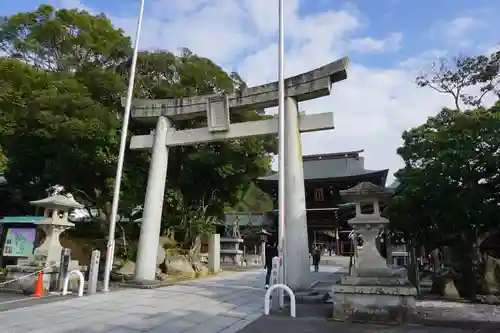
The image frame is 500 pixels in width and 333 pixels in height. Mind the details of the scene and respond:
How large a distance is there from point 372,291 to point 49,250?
9.24 m

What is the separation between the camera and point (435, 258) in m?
18.5

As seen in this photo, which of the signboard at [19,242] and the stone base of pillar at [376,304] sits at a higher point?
the signboard at [19,242]

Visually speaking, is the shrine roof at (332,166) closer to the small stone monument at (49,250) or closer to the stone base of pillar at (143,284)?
the stone base of pillar at (143,284)

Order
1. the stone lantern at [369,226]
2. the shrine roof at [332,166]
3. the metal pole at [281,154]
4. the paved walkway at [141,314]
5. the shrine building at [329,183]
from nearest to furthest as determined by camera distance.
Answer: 1. the paved walkway at [141,314]
2. the stone lantern at [369,226]
3. the metal pole at [281,154]
4. the shrine building at [329,183]
5. the shrine roof at [332,166]

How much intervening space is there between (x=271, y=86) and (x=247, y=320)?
762 centimetres

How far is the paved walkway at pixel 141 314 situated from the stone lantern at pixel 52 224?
7.99 feet

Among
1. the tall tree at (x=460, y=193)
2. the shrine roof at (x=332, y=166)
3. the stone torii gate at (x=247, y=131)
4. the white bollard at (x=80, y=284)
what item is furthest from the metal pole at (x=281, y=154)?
the shrine roof at (x=332, y=166)

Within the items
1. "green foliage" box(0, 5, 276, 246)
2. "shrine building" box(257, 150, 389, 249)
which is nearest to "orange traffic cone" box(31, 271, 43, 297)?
"green foliage" box(0, 5, 276, 246)

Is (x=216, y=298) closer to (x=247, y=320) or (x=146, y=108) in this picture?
(x=247, y=320)

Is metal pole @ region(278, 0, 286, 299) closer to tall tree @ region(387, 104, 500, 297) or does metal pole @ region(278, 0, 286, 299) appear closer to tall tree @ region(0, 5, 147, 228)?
tall tree @ region(387, 104, 500, 297)

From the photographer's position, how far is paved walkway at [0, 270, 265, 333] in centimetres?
616

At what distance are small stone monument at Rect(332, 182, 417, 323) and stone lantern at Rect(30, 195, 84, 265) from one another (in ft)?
27.4

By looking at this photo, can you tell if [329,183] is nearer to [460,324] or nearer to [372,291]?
[372,291]

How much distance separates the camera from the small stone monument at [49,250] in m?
→ 10.2
